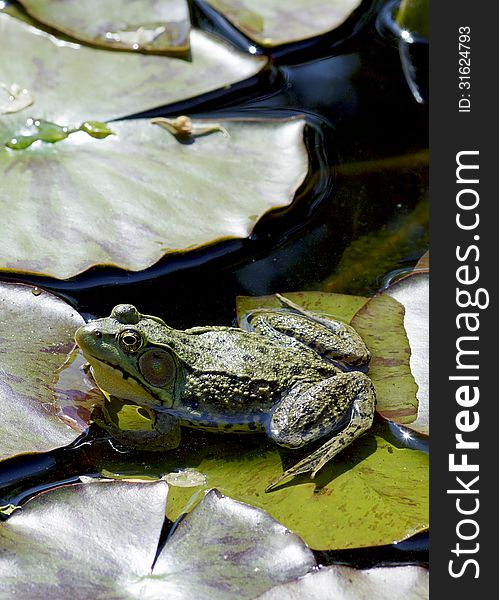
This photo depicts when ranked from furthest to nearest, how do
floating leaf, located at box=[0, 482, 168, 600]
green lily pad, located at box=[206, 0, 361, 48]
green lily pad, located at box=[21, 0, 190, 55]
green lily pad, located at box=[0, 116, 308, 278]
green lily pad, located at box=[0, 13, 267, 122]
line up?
green lily pad, located at box=[206, 0, 361, 48] < green lily pad, located at box=[21, 0, 190, 55] < green lily pad, located at box=[0, 13, 267, 122] < green lily pad, located at box=[0, 116, 308, 278] < floating leaf, located at box=[0, 482, 168, 600]

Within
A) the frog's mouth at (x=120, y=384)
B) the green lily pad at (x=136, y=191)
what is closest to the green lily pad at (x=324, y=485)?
the frog's mouth at (x=120, y=384)

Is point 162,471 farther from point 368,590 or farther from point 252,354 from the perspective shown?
point 368,590

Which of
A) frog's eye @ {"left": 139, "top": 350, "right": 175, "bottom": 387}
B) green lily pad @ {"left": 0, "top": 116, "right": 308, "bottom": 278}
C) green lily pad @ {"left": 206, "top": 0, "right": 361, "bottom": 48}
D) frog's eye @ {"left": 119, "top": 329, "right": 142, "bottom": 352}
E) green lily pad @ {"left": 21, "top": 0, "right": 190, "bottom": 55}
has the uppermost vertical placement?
green lily pad @ {"left": 206, "top": 0, "right": 361, "bottom": 48}

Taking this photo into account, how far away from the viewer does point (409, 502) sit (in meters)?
3.29

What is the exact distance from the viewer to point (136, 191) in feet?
14.7

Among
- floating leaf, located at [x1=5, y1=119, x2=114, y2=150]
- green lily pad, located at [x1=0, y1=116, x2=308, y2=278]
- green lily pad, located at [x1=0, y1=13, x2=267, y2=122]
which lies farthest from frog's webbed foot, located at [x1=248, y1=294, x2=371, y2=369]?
green lily pad, located at [x1=0, y1=13, x2=267, y2=122]

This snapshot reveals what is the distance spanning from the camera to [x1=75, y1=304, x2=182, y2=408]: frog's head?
12.0 ft

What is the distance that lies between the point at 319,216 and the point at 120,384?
1844mm

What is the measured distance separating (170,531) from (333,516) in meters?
0.69

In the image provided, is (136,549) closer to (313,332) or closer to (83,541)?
(83,541)

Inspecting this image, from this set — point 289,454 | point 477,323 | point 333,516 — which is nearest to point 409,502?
point 333,516

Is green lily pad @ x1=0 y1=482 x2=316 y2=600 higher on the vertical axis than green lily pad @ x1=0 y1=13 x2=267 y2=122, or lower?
lower

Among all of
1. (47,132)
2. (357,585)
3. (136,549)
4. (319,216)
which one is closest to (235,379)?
(136,549)

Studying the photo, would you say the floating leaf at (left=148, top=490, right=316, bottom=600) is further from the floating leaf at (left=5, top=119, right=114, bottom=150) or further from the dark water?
the floating leaf at (left=5, top=119, right=114, bottom=150)
